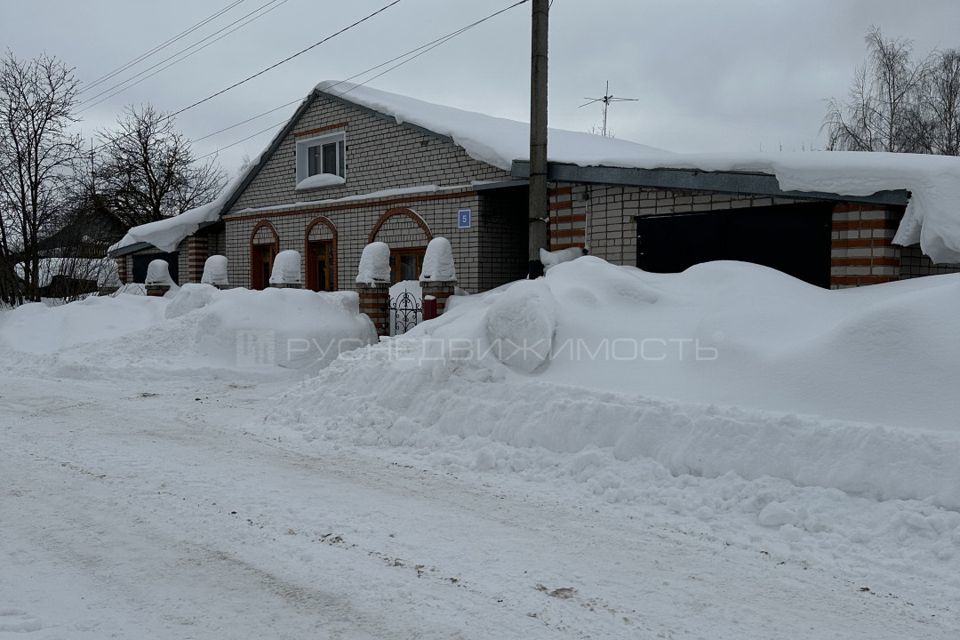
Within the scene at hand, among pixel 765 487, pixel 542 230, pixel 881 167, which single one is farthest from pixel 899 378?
pixel 542 230

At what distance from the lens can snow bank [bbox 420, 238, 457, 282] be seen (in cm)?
1196

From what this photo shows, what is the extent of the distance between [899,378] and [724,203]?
4983mm

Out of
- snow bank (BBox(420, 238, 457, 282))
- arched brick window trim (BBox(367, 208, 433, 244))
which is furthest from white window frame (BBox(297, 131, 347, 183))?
snow bank (BBox(420, 238, 457, 282))

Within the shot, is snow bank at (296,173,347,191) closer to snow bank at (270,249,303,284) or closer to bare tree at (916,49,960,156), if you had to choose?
snow bank at (270,249,303,284)

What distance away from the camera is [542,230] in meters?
10.9

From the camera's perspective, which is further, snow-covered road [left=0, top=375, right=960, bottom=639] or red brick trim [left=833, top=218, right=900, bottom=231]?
red brick trim [left=833, top=218, right=900, bottom=231]

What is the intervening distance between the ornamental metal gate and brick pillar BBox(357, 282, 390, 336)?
5.3 inches

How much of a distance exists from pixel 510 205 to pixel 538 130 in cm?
324

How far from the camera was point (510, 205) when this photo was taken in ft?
45.3

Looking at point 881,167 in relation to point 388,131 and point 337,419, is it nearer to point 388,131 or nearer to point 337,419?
point 337,419

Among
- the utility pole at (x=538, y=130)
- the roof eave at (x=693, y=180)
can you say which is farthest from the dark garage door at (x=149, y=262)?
the utility pole at (x=538, y=130)

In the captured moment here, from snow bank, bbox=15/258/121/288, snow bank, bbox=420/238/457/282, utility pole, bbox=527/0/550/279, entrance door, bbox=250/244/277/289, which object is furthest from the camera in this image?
snow bank, bbox=15/258/121/288

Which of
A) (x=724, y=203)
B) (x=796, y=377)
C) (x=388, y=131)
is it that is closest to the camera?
(x=796, y=377)

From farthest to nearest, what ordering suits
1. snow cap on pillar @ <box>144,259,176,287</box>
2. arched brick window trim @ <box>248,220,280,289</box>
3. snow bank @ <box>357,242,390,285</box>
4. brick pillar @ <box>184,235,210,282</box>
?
1. brick pillar @ <box>184,235,210,282</box>
2. arched brick window trim @ <box>248,220,280,289</box>
3. snow cap on pillar @ <box>144,259,176,287</box>
4. snow bank @ <box>357,242,390,285</box>
